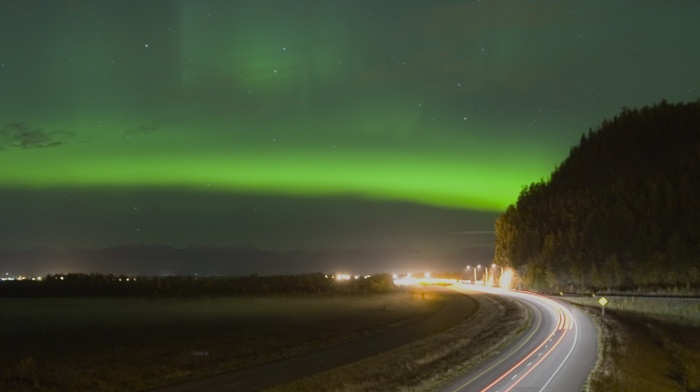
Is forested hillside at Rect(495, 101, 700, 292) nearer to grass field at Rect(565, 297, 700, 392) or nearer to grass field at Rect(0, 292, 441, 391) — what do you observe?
grass field at Rect(565, 297, 700, 392)

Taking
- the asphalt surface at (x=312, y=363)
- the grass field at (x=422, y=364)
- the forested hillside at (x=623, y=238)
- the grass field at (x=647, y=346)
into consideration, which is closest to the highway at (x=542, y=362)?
the grass field at (x=647, y=346)

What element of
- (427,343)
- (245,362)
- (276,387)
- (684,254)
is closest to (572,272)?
(684,254)

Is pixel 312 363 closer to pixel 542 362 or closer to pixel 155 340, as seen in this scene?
pixel 542 362

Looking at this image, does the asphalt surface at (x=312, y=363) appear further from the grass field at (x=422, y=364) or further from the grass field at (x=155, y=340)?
the grass field at (x=155, y=340)

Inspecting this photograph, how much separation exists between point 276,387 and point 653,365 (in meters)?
26.1

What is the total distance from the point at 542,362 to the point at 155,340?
36634mm

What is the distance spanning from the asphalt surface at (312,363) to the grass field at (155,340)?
199cm

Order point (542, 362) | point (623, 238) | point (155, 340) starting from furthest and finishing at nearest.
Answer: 1. point (623, 238)
2. point (155, 340)
3. point (542, 362)

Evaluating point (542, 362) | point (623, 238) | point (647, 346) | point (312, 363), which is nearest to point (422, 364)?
point (542, 362)

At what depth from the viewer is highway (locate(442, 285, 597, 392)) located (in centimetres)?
4019

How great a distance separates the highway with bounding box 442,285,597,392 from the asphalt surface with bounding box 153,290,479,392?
9.99 metres

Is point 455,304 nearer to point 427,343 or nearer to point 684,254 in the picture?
point 684,254

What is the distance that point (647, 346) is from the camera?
60.8m

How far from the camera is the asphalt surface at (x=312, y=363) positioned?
44247 millimetres
